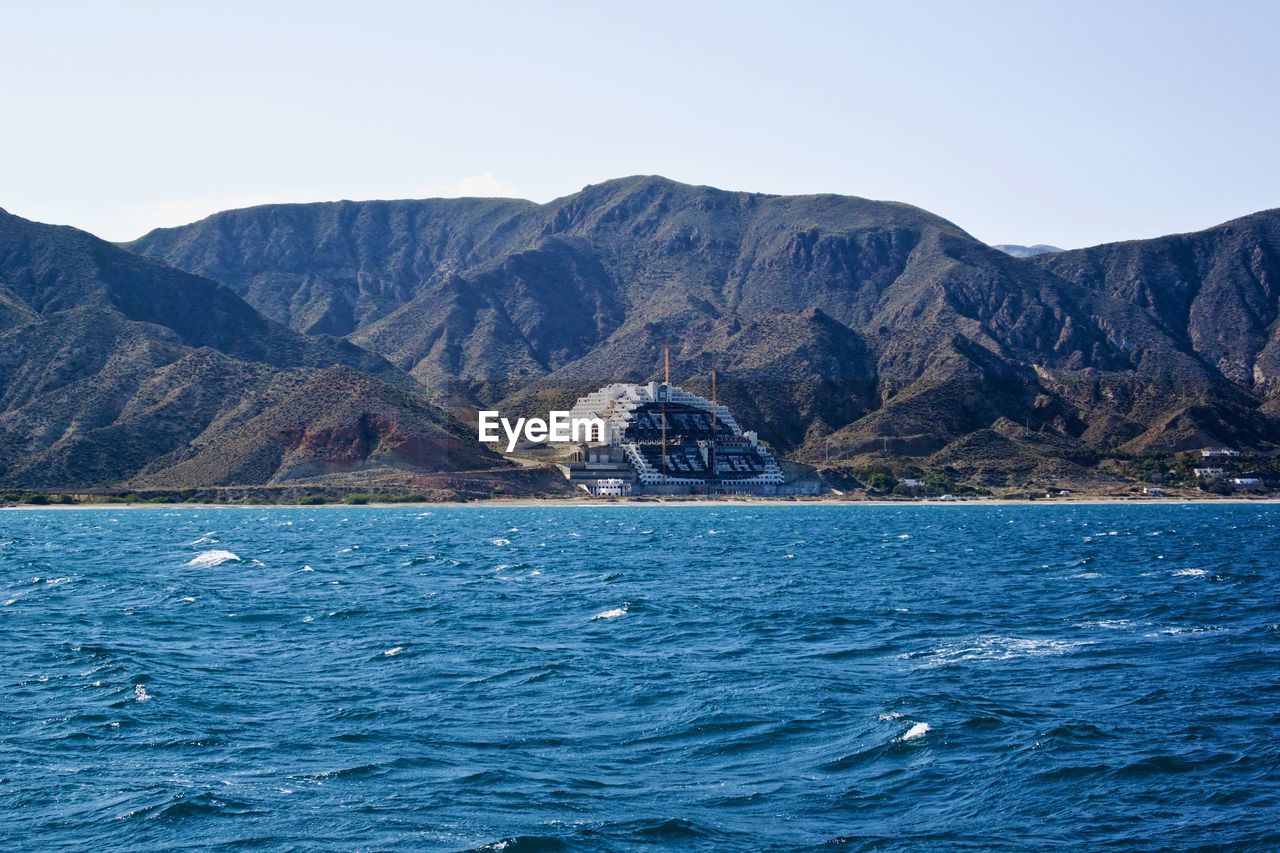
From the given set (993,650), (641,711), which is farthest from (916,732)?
(993,650)

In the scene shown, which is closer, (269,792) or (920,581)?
(269,792)

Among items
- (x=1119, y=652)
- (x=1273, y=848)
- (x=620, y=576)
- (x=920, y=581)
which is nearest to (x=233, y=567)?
(x=620, y=576)

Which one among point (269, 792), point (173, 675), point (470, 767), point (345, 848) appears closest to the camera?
point (345, 848)

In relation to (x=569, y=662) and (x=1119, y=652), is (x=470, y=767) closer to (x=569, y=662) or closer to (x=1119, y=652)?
(x=569, y=662)

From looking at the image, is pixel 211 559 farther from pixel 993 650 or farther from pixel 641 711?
pixel 641 711

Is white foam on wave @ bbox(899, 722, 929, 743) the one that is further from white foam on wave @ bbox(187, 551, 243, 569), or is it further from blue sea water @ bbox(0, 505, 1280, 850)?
white foam on wave @ bbox(187, 551, 243, 569)

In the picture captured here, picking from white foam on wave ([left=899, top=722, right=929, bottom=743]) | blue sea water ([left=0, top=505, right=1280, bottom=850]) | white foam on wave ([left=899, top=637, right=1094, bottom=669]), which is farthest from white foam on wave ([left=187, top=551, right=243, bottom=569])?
white foam on wave ([left=899, top=722, right=929, bottom=743])
